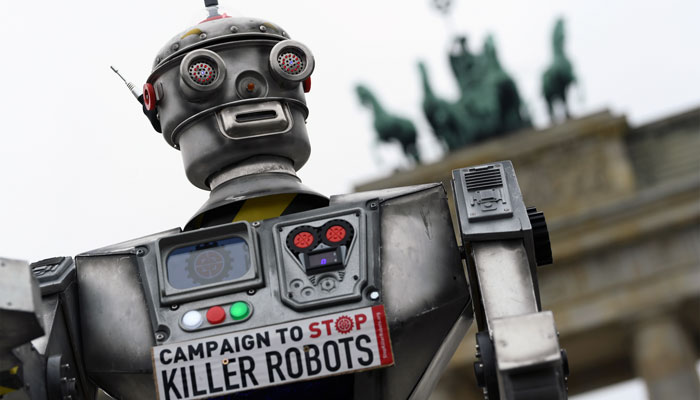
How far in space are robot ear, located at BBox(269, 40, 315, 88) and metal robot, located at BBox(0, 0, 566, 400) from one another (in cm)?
9

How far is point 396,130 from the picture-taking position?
1966 cm

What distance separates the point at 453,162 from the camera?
18.1 metres

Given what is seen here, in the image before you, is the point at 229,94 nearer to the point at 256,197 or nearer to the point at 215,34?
the point at 215,34

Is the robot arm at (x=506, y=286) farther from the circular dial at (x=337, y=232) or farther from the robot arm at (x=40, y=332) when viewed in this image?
the robot arm at (x=40, y=332)

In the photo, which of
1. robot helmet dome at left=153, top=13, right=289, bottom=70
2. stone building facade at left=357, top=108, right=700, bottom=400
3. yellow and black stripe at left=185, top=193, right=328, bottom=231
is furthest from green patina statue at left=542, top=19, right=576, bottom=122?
yellow and black stripe at left=185, top=193, right=328, bottom=231

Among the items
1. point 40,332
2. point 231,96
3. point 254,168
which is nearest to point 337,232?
point 254,168

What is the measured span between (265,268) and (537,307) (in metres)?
0.76

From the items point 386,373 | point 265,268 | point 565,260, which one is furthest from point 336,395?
point 565,260

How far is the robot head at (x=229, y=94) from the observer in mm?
3729

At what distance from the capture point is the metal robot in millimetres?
3244

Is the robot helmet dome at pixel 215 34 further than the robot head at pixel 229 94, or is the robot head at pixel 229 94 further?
the robot helmet dome at pixel 215 34

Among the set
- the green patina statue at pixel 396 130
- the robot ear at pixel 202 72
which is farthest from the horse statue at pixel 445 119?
the robot ear at pixel 202 72

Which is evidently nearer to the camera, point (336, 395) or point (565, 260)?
point (336, 395)

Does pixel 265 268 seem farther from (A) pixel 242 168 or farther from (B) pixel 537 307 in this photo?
(B) pixel 537 307
